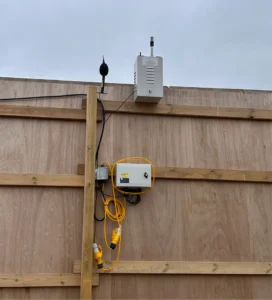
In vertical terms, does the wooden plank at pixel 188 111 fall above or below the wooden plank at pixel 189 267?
above

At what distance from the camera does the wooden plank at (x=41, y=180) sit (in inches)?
78.4

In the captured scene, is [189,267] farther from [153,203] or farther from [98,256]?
[98,256]

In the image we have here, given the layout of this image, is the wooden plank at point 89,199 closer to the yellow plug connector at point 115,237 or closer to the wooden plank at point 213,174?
the yellow plug connector at point 115,237

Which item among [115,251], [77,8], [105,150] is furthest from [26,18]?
[115,251]

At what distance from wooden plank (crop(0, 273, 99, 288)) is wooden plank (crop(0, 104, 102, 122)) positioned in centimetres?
99

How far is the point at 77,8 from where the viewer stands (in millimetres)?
3301

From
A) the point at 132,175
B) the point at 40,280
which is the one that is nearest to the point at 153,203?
the point at 132,175

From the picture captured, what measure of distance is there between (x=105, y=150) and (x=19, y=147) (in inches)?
22.0

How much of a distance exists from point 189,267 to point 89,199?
0.77 meters

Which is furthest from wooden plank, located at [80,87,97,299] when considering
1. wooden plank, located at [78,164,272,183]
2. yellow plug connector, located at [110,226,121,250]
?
wooden plank, located at [78,164,272,183]

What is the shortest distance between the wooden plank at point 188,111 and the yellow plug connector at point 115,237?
2.57 ft

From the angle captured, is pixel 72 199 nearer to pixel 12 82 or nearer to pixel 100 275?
pixel 100 275

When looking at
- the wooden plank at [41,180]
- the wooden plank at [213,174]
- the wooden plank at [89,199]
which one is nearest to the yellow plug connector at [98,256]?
the wooden plank at [89,199]

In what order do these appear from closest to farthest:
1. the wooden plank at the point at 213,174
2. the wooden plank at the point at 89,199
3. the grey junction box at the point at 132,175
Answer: the wooden plank at the point at 89,199 → the grey junction box at the point at 132,175 → the wooden plank at the point at 213,174
